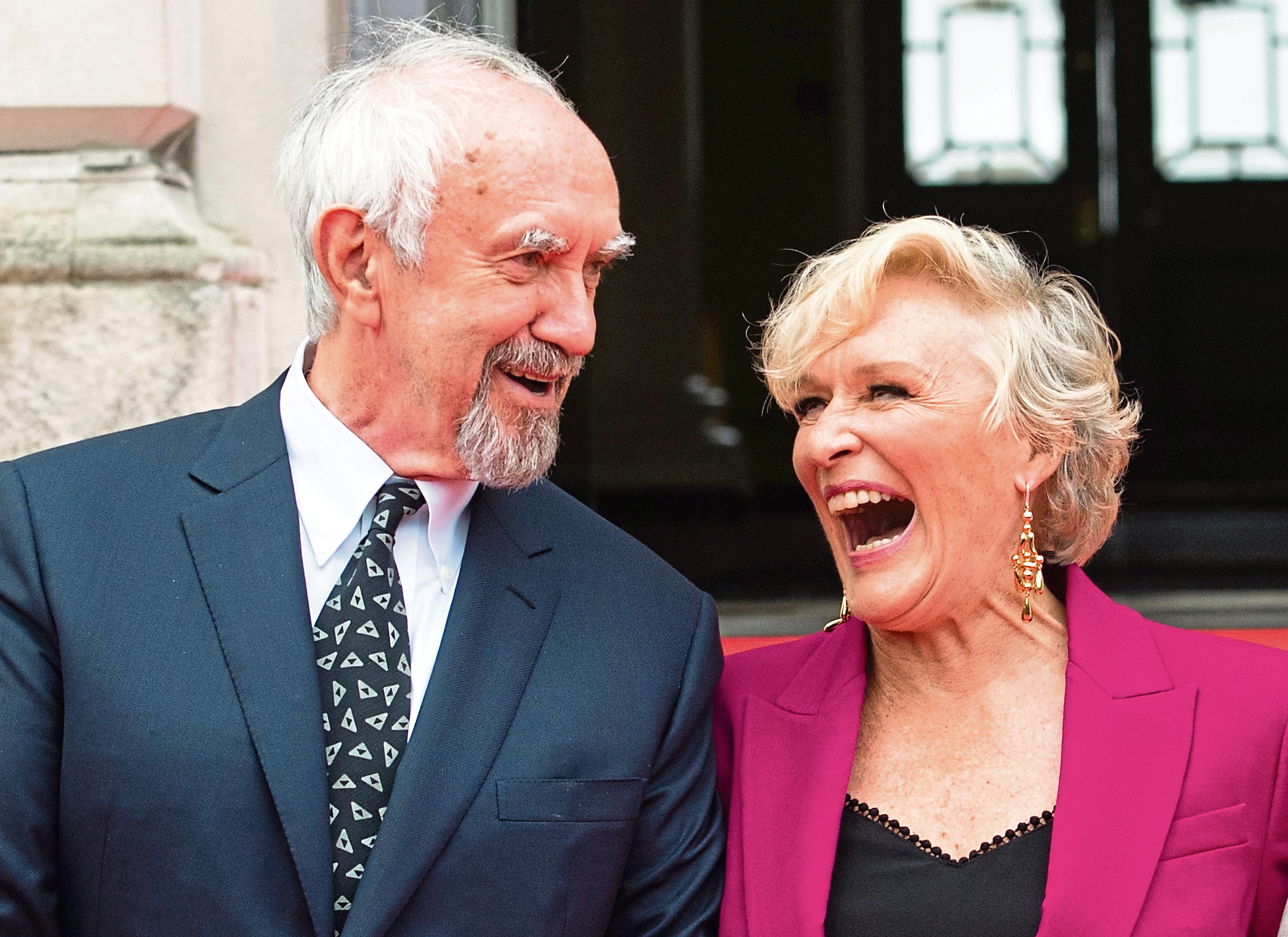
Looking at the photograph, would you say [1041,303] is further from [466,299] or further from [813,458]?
[466,299]

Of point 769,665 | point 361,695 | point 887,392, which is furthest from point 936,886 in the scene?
point 361,695

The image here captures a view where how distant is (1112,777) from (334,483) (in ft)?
3.90

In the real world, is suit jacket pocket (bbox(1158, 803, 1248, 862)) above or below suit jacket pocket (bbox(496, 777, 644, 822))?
below

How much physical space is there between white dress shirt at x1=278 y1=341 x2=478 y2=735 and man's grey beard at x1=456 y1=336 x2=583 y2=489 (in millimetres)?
112

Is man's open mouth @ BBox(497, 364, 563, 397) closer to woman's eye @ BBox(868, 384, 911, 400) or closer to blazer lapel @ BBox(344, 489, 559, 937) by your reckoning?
blazer lapel @ BBox(344, 489, 559, 937)

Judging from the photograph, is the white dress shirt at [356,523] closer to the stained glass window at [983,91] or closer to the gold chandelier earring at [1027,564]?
the gold chandelier earring at [1027,564]

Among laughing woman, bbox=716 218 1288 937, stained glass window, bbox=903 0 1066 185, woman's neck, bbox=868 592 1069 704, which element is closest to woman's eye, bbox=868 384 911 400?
laughing woman, bbox=716 218 1288 937

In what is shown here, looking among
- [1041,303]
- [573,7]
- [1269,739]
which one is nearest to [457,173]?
[1041,303]

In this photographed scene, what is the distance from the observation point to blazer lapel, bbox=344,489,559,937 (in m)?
1.85

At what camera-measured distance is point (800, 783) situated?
2.21 m

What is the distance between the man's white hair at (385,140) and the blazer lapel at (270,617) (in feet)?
0.88

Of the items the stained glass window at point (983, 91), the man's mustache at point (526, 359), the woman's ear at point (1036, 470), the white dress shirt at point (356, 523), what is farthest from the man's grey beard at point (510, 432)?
the stained glass window at point (983, 91)

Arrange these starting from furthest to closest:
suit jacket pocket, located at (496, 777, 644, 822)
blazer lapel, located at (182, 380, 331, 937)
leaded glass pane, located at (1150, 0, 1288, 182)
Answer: leaded glass pane, located at (1150, 0, 1288, 182), suit jacket pocket, located at (496, 777, 644, 822), blazer lapel, located at (182, 380, 331, 937)

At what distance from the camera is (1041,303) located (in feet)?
7.52
